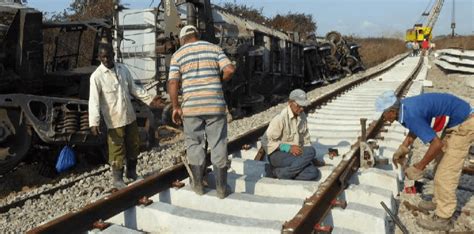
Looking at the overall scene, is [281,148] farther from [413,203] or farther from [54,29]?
[54,29]

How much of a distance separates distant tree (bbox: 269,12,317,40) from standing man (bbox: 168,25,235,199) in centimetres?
3522

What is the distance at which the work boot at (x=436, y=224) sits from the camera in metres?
4.06

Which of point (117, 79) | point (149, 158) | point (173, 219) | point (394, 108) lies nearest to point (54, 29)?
point (149, 158)

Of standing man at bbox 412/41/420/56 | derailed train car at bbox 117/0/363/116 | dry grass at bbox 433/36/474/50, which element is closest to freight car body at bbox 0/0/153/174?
derailed train car at bbox 117/0/363/116

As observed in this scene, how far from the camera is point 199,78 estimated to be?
173 inches

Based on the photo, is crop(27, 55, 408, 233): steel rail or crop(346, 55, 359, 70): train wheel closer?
crop(27, 55, 408, 233): steel rail

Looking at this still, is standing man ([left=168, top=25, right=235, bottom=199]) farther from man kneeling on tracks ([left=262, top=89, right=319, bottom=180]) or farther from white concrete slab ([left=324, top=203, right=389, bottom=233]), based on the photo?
white concrete slab ([left=324, top=203, right=389, bottom=233])

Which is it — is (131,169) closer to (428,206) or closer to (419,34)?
(428,206)

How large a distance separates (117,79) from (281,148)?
1.83m

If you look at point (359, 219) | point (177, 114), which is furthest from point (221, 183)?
point (359, 219)

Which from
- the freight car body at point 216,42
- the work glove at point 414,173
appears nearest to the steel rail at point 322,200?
the work glove at point 414,173

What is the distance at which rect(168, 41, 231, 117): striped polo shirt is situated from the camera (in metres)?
4.39

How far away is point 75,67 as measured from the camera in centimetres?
898

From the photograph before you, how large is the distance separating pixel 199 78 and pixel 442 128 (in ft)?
7.00
